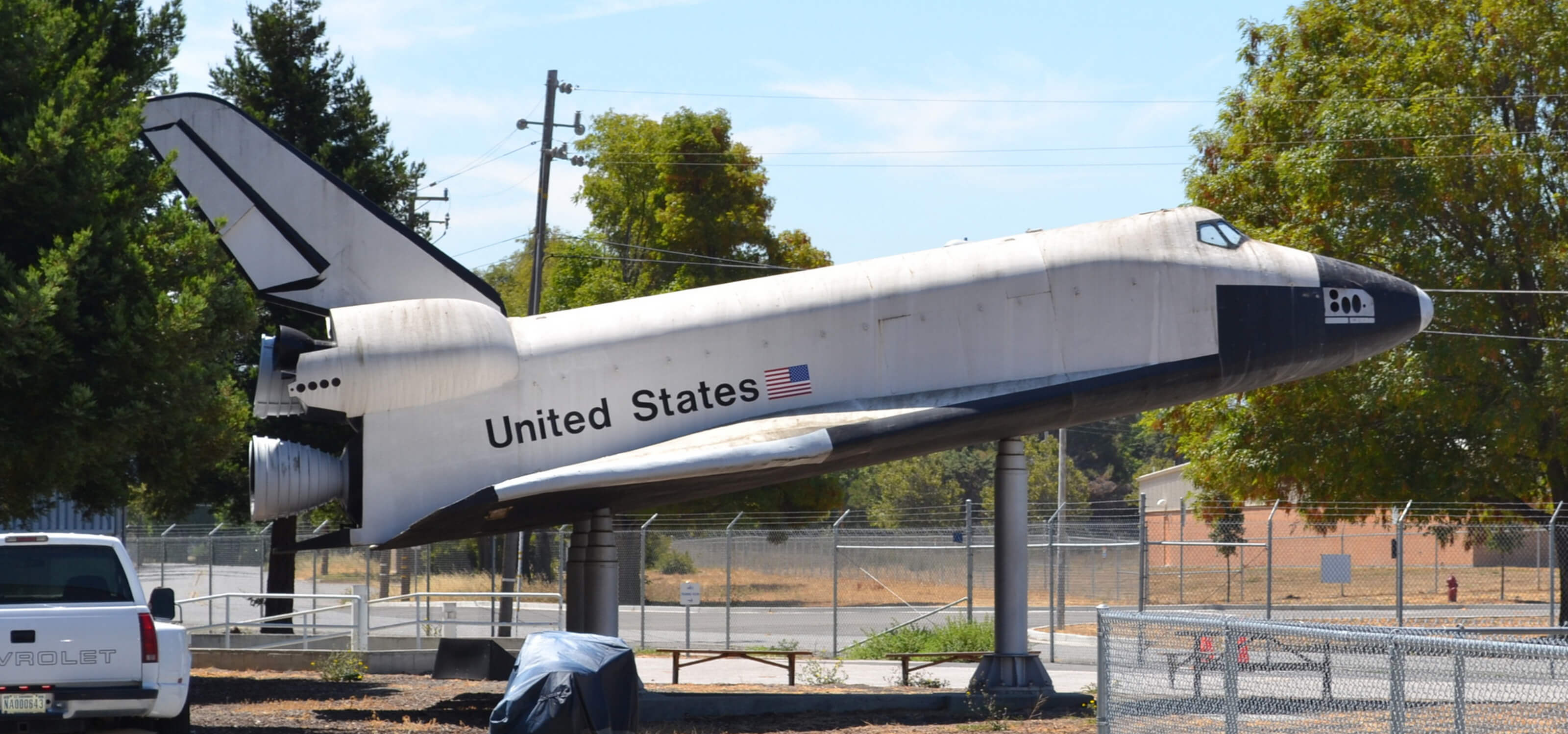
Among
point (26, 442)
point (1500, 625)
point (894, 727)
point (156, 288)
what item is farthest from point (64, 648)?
point (1500, 625)

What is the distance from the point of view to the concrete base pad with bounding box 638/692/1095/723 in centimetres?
1470

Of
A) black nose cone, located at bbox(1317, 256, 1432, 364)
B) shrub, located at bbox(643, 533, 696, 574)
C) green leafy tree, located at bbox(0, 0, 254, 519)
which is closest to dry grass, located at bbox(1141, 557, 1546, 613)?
shrub, located at bbox(643, 533, 696, 574)

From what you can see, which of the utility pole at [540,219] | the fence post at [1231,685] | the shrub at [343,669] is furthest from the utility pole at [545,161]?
the fence post at [1231,685]

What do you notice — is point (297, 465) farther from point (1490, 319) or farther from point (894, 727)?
point (1490, 319)

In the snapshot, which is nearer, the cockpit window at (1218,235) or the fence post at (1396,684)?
the fence post at (1396,684)

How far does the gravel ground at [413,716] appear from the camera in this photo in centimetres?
1360

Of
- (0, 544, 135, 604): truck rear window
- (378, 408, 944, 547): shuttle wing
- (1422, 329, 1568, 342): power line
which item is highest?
(1422, 329, 1568, 342): power line

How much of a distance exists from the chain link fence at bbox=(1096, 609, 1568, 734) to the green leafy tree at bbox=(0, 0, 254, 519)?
9065 millimetres

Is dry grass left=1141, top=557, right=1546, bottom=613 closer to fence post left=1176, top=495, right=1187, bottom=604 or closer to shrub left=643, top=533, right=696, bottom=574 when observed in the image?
fence post left=1176, top=495, right=1187, bottom=604

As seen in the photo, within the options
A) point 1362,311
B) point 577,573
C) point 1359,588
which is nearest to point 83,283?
point 577,573

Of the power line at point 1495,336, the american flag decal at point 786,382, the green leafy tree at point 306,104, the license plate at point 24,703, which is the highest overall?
the green leafy tree at point 306,104

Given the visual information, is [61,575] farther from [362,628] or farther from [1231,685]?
[362,628]

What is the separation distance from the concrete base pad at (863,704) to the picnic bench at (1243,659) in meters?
5.21

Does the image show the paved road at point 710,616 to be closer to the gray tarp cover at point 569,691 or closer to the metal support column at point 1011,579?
the metal support column at point 1011,579
